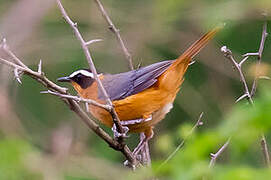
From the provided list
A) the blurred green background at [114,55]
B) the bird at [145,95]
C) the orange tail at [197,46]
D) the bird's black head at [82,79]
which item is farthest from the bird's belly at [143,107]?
the blurred green background at [114,55]

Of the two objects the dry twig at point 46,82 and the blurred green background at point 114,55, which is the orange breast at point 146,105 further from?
the dry twig at point 46,82

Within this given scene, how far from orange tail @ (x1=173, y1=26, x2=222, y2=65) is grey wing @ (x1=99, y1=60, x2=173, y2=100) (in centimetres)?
19

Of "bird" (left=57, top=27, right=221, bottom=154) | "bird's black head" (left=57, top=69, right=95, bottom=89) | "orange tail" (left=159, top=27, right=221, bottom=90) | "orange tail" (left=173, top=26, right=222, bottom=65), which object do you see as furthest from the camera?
"bird's black head" (left=57, top=69, right=95, bottom=89)

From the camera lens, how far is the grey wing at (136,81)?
5578mm

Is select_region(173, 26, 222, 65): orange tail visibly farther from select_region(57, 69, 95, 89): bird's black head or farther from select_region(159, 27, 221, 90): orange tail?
select_region(57, 69, 95, 89): bird's black head

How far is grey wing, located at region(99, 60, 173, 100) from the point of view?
5578 millimetres

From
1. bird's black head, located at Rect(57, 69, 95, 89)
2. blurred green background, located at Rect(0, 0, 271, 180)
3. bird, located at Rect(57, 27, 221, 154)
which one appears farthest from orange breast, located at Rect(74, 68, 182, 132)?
blurred green background, located at Rect(0, 0, 271, 180)

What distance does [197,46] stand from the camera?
16.7 feet

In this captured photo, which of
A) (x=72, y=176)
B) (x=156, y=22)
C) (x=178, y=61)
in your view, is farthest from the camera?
(x=156, y=22)

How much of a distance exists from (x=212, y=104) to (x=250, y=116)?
21.1 feet

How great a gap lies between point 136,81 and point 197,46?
85cm

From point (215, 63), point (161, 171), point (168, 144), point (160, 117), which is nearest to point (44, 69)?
point (215, 63)

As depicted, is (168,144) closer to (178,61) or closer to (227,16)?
(227,16)

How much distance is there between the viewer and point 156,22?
7770mm
